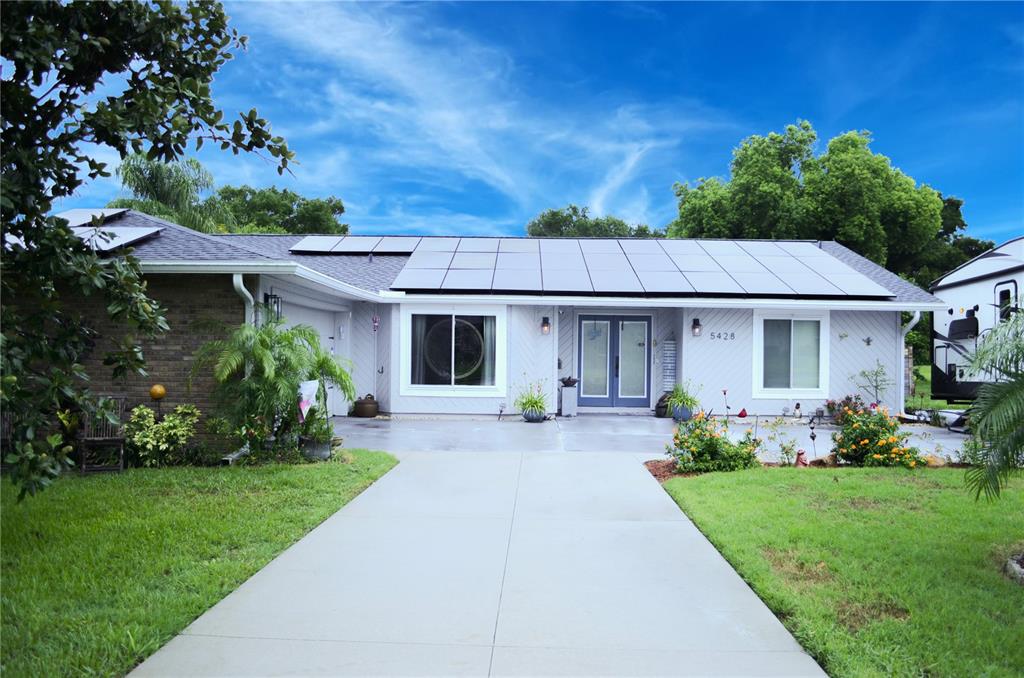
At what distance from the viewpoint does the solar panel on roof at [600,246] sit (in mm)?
17578

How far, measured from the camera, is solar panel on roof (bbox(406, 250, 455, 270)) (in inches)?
622

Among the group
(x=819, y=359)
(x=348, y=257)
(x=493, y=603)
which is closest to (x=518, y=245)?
(x=348, y=257)

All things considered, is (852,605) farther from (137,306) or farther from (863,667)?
(137,306)

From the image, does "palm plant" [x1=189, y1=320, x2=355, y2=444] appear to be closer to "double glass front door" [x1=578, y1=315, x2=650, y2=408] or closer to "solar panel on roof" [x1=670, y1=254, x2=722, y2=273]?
"double glass front door" [x1=578, y1=315, x2=650, y2=408]

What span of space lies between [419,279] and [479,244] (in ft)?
12.9

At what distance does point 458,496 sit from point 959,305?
1319 cm

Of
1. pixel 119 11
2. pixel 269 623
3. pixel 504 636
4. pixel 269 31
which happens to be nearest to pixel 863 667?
pixel 504 636

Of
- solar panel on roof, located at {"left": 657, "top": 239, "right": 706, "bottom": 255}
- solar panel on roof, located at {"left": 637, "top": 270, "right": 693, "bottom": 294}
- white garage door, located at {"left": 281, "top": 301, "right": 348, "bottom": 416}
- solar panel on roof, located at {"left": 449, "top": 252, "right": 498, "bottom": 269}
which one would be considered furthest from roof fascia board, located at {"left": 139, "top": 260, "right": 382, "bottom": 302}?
solar panel on roof, located at {"left": 657, "top": 239, "right": 706, "bottom": 255}

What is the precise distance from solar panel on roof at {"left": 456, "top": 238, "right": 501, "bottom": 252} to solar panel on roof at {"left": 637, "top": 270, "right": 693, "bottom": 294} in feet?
14.2

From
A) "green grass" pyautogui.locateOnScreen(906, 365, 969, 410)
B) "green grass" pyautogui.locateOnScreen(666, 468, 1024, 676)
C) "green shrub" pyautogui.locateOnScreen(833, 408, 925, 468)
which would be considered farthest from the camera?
"green grass" pyautogui.locateOnScreen(906, 365, 969, 410)

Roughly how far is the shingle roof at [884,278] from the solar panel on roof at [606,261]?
5.82 meters

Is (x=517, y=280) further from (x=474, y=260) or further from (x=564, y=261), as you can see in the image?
(x=564, y=261)

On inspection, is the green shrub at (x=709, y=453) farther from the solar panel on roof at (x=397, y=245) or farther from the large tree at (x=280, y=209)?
the large tree at (x=280, y=209)

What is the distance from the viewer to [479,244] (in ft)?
59.2
